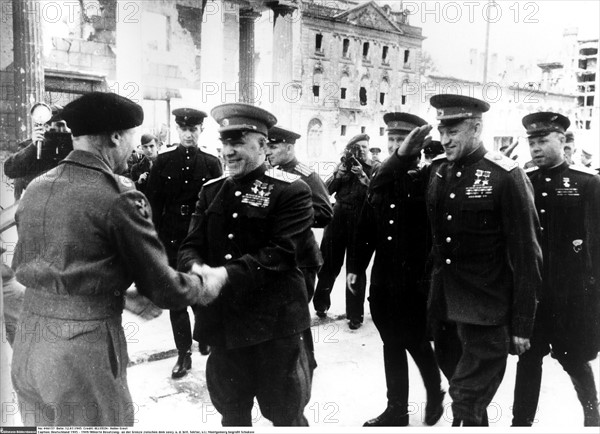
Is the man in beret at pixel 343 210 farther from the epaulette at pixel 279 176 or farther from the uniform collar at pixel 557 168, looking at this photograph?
the epaulette at pixel 279 176

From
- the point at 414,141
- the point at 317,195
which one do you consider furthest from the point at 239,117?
the point at 317,195

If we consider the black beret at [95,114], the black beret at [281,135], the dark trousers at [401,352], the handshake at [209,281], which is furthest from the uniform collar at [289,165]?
the black beret at [95,114]

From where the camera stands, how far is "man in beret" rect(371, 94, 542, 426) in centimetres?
276

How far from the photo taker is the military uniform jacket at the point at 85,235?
2.07m

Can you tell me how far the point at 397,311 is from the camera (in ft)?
11.8

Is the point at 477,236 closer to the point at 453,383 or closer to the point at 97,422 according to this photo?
the point at 453,383

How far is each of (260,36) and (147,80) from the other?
3970 mm

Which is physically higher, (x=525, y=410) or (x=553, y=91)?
(x=553, y=91)

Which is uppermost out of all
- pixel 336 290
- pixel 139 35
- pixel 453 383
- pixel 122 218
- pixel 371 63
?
pixel 139 35

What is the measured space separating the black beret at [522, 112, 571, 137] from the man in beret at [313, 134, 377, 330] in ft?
8.30

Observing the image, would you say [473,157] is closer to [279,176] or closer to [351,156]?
[279,176]

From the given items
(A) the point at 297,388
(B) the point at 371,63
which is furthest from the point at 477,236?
(B) the point at 371,63

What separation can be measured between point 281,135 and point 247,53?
6818 mm

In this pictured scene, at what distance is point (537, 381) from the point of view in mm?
3377
